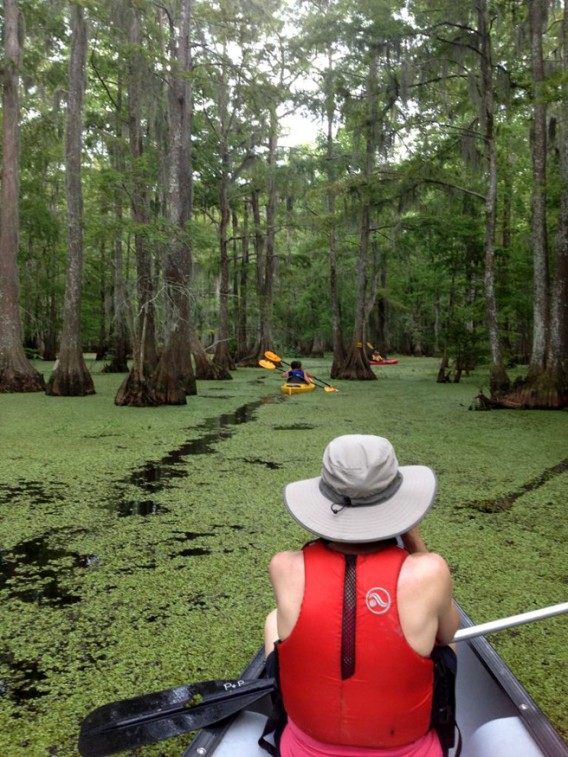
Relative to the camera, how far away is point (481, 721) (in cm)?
169

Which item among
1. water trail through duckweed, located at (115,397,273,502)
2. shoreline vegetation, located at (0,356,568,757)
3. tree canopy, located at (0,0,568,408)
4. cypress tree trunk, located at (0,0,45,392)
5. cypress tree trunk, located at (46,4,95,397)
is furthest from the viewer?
cypress tree trunk, located at (0,0,45,392)

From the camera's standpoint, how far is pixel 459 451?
628 centimetres

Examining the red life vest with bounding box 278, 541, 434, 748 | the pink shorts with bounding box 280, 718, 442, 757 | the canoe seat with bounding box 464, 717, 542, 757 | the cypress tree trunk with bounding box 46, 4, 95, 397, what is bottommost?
the canoe seat with bounding box 464, 717, 542, 757

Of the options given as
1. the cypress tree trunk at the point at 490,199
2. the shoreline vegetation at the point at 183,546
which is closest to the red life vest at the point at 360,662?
the shoreline vegetation at the point at 183,546

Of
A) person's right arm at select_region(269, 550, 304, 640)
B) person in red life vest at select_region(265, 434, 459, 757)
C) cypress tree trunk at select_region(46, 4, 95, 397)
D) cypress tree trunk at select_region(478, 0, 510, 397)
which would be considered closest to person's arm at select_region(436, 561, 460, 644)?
person in red life vest at select_region(265, 434, 459, 757)

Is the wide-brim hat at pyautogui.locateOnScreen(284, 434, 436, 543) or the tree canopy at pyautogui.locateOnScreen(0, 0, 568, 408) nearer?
the wide-brim hat at pyautogui.locateOnScreen(284, 434, 436, 543)

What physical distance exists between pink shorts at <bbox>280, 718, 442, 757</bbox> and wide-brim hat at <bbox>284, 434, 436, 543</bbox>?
17.2 inches

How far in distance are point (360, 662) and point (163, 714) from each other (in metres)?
0.78

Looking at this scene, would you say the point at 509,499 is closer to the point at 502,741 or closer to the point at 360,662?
the point at 502,741

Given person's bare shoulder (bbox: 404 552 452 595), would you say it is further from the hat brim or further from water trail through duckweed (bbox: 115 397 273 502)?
water trail through duckweed (bbox: 115 397 273 502)

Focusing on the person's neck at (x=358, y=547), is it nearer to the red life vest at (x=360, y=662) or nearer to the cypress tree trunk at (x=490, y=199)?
the red life vest at (x=360, y=662)

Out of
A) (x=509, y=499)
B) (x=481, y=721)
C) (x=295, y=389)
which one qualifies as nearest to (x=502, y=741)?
(x=481, y=721)

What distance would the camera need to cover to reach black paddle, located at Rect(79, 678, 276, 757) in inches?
62.5

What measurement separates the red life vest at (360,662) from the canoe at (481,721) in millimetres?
326
